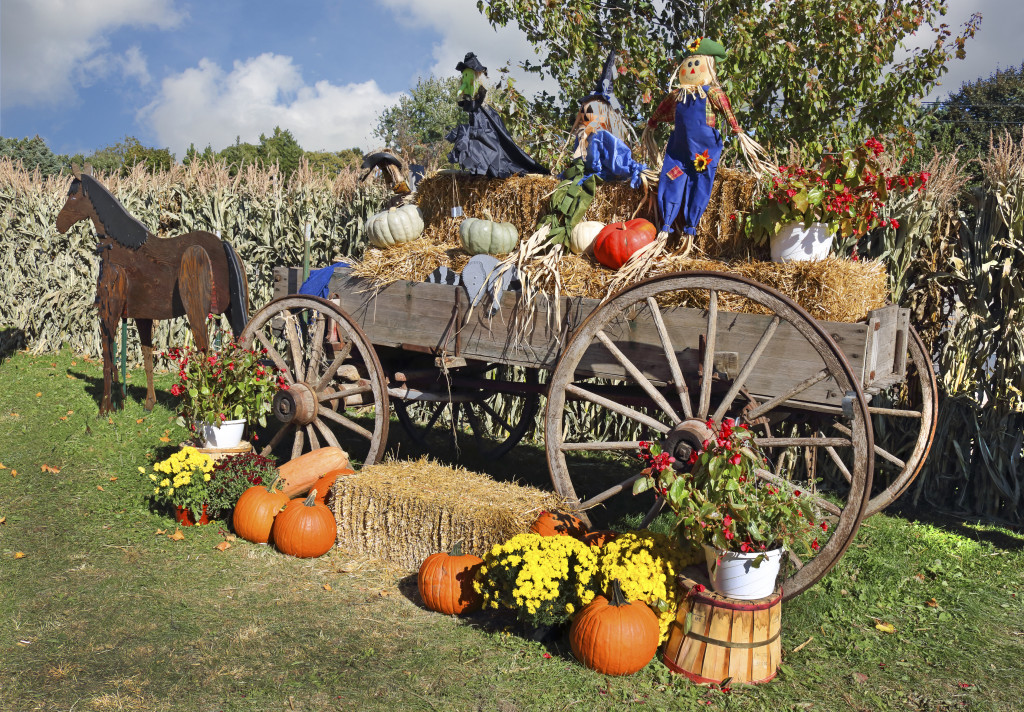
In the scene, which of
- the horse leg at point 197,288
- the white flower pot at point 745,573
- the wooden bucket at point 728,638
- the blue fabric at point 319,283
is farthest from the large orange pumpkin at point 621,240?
the horse leg at point 197,288

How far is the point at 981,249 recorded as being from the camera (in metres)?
6.20

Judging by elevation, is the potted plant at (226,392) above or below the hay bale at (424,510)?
above

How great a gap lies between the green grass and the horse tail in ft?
5.18

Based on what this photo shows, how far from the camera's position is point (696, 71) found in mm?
4824

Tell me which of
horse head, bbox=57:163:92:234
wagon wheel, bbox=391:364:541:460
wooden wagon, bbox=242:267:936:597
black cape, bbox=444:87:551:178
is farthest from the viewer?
horse head, bbox=57:163:92:234

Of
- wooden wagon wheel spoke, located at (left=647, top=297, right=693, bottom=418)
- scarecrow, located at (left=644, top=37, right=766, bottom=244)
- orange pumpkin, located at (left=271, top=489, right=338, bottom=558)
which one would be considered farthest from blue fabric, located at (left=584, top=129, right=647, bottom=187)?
orange pumpkin, located at (left=271, top=489, right=338, bottom=558)

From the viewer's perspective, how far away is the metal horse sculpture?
6.73 m

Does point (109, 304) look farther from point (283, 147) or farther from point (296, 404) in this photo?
point (283, 147)

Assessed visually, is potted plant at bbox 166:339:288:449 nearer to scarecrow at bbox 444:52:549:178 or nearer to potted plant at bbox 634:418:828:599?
scarecrow at bbox 444:52:549:178

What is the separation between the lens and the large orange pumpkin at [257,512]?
5148 mm

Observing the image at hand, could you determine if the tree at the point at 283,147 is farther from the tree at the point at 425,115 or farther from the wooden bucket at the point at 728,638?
the wooden bucket at the point at 728,638

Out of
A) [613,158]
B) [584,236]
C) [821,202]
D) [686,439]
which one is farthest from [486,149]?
[686,439]

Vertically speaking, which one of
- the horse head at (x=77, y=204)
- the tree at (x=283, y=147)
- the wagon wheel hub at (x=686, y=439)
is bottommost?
the wagon wheel hub at (x=686, y=439)

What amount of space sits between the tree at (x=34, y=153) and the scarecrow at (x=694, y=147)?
91.2ft
